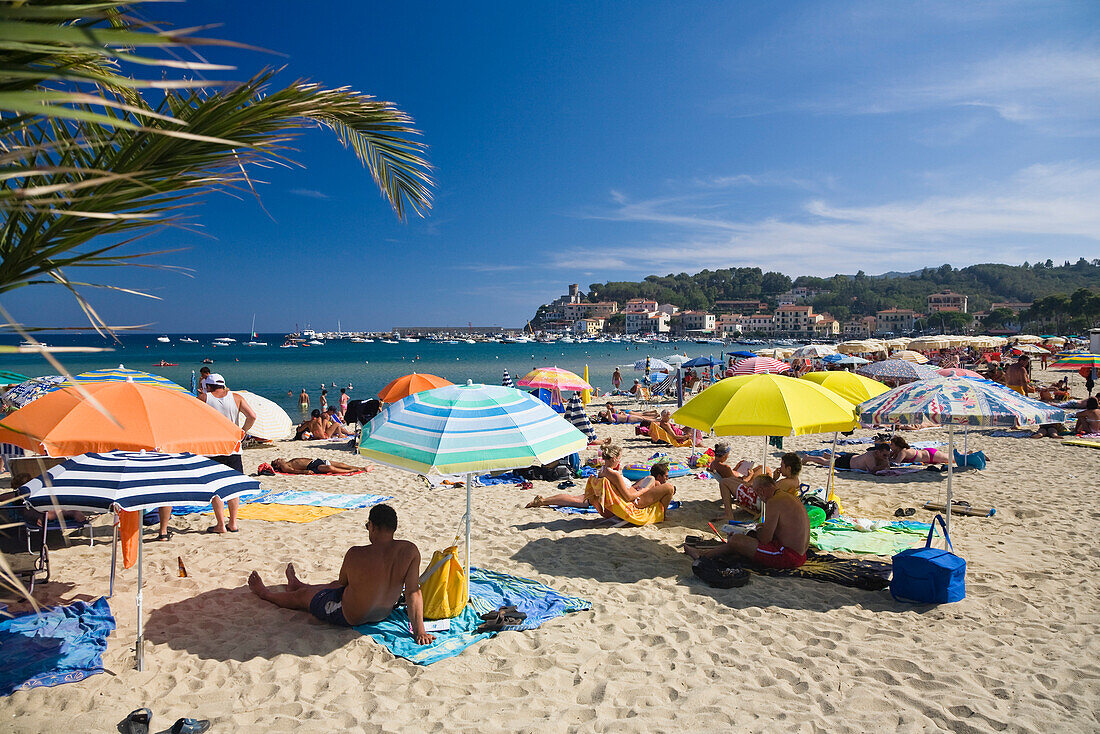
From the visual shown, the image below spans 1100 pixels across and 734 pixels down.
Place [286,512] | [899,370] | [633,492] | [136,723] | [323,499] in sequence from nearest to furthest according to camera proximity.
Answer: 1. [136,723]
2. [633,492]
3. [286,512]
4. [323,499]
5. [899,370]

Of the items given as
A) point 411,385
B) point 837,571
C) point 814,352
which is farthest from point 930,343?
point 837,571

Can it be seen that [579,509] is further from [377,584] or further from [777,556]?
[377,584]

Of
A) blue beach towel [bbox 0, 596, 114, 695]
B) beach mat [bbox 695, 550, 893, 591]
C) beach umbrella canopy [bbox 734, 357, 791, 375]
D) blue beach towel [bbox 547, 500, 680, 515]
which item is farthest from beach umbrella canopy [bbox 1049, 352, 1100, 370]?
blue beach towel [bbox 0, 596, 114, 695]

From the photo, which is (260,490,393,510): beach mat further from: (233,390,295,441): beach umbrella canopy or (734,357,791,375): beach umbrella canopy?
(734,357,791,375): beach umbrella canopy

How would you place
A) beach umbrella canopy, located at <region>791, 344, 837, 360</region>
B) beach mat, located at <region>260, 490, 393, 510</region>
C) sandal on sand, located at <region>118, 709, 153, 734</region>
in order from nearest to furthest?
sandal on sand, located at <region>118, 709, 153, 734</region> → beach mat, located at <region>260, 490, 393, 510</region> → beach umbrella canopy, located at <region>791, 344, 837, 360</region>

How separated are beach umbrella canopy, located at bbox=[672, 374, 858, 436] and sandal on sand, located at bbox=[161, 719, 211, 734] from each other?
3.90 m

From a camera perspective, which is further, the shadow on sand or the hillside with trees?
the hillside with trees

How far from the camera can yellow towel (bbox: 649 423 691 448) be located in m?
11.8

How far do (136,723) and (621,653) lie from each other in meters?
2.49

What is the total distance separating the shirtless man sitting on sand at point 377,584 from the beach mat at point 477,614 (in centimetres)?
7

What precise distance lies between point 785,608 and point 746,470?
10.5 feet

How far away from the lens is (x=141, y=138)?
1905mm

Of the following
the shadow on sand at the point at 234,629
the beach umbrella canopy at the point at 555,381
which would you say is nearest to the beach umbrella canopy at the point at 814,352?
the beach umbrella canopy at the point at 555,381

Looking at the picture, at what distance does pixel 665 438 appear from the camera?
1194 centimetres
